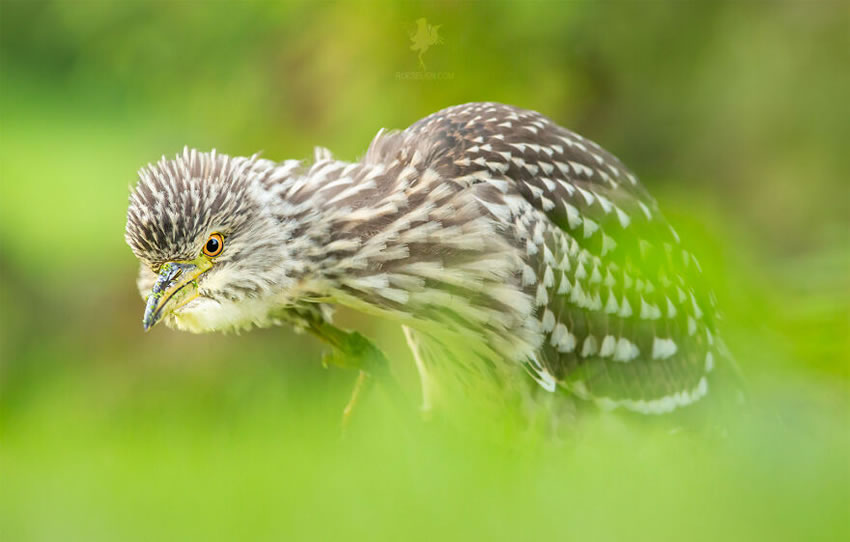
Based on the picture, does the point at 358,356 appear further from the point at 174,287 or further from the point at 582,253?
the point at 582,253

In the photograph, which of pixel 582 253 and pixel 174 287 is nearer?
pixel 174 287

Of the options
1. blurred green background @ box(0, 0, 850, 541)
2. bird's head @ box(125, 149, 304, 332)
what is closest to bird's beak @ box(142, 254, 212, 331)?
bird's head @ box(125, 149, 304, 332)

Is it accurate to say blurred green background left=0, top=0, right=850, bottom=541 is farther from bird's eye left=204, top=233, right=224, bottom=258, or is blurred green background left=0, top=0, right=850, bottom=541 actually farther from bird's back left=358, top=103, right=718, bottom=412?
bird's eye left=204, top=233, right=224, bottom=258

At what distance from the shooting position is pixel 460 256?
391cm

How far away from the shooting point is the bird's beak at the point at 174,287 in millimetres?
3586

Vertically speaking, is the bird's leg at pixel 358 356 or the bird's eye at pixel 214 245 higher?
the bird's eye at pixel 214 245

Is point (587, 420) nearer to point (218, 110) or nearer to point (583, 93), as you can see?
point (583, 93)

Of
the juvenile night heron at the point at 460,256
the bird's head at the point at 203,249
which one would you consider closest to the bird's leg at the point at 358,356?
the juvenile night heron at the point at 460,256

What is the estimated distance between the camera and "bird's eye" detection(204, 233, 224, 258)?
3650 millimetres

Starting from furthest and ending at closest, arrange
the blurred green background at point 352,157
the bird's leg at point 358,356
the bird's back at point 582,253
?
the bird's back at point 582,253 → the bird's leg at point 358,356 → the blurred green background at point 352,157

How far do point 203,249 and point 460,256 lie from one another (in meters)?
1.00

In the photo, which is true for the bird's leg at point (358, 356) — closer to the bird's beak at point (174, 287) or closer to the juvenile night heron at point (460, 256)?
the juvenile night heron at point (460, 256)

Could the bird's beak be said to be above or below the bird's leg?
above

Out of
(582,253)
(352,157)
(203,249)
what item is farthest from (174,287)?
(352,157)
